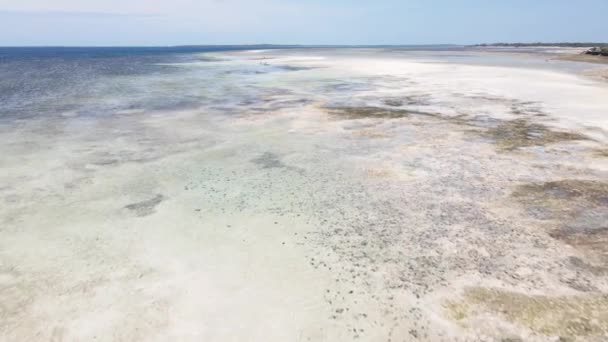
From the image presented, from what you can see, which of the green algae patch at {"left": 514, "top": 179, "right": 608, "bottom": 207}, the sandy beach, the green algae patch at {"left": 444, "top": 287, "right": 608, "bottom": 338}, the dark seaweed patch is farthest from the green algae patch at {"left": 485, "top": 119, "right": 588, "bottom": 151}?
the dark seaweed patch

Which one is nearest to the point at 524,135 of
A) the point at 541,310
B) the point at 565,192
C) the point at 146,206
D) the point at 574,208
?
the point at 565,192

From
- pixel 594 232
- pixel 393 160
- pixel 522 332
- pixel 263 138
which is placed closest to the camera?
pixel 522 332

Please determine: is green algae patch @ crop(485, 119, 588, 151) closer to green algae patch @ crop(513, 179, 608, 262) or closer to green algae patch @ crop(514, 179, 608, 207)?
green algae patch @ crop(514, 179, 608, 207)

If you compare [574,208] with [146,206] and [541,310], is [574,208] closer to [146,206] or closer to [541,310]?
[541,310]

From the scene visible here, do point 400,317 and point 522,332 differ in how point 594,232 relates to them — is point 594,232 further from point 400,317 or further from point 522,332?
point 400,317

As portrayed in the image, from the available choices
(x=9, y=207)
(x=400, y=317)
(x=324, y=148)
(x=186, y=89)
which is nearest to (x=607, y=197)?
(x=400, y=317)

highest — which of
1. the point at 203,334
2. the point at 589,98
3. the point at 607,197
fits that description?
the point at 589,98
